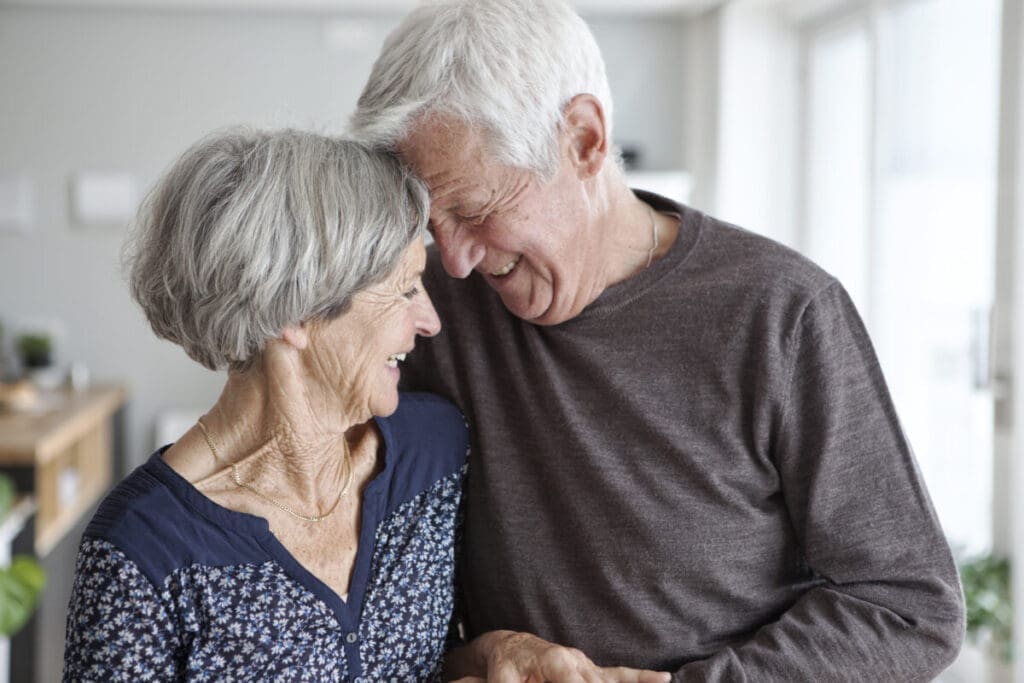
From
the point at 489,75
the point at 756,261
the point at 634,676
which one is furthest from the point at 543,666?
the point at 489,75

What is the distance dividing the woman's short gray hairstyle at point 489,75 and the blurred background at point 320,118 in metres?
2.39

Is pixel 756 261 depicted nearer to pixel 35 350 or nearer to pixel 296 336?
pixel 296 336

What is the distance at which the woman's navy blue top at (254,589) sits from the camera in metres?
1.19

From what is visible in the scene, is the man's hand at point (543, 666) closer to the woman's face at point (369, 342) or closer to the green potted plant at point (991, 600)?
the woman's face at point (369, 342)

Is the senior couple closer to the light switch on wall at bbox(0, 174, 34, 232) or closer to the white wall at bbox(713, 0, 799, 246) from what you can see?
the white wall at bbox(713, 0, 799, 246)

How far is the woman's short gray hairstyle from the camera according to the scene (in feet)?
4.25

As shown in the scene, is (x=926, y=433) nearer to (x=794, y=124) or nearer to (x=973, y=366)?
(x=973, y=366)

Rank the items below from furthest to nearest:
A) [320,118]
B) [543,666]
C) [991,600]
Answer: [320,118], [991,600], [543,666]

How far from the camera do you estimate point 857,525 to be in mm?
1330

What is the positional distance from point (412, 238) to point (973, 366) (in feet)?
7.72

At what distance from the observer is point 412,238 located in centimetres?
134

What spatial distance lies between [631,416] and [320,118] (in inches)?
105

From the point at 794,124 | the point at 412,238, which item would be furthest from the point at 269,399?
the point at 794,124

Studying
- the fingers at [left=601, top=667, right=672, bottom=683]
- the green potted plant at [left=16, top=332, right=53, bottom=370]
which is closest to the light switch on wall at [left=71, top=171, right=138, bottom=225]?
the green potted plant at [left=16, top=332, right=53, bottom=370]
